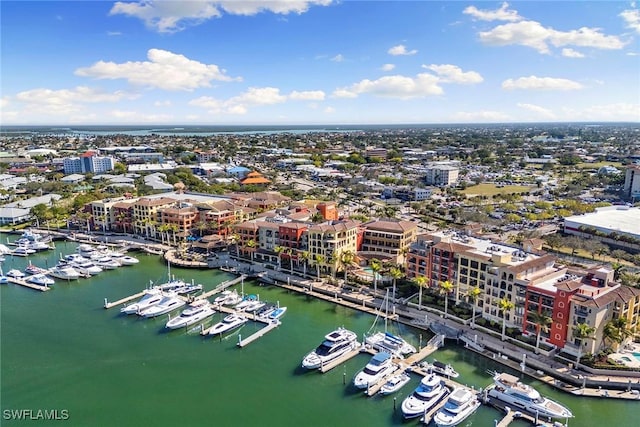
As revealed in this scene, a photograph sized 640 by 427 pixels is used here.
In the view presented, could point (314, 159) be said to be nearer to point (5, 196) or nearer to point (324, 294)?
point (5, 196)

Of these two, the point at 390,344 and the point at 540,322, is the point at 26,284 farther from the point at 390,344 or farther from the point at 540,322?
the point at 540,322

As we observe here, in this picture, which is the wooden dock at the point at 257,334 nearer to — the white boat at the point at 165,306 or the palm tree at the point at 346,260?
the white boat at the point at 165,306

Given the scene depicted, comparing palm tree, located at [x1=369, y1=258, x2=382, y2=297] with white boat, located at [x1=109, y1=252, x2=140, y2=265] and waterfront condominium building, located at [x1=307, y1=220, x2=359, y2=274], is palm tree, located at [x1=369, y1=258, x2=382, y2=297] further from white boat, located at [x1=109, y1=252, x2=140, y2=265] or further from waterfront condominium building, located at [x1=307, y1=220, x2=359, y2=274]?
white boat, located at [x1=109, y1=252, x2=140, y2=265]

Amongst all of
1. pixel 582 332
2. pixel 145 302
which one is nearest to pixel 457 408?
pixel 582 332

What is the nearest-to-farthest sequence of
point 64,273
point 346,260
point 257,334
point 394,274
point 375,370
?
1. point 375,370
2. point 257,334
3. point 394,274
4. point 346,260
5. point 64,273

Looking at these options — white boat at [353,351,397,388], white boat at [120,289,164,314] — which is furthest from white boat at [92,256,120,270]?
white boat at [353,351,397,388]

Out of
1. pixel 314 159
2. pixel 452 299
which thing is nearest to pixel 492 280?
pixel 452 299
